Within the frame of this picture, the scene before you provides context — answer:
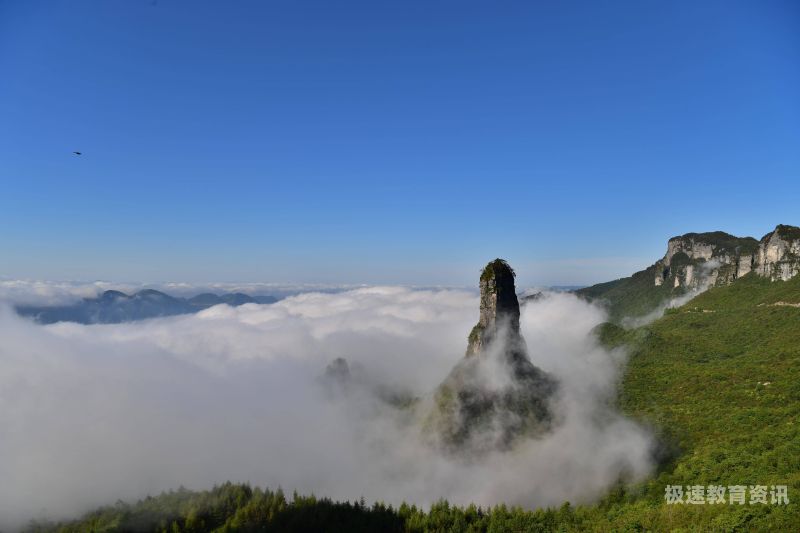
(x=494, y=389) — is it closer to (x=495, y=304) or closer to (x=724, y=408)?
(x=495, y=304)

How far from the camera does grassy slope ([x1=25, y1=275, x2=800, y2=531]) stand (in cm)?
6975

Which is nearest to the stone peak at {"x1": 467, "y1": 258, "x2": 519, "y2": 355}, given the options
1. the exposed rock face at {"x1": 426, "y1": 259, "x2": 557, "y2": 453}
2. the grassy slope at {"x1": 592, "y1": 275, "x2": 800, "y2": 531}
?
the exposed rock face at {"x1": 426, "y1": 259, "x2": 557, "y2": 453}

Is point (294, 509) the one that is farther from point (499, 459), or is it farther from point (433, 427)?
point (499, 459)

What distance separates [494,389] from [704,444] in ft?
248

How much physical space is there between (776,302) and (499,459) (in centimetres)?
15880

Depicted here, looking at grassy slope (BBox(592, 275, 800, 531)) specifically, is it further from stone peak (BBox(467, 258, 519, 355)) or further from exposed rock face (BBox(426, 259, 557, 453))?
stone peak (BBox(467, 258, 519, 355))

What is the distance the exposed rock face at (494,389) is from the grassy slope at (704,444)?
3536 centimetres

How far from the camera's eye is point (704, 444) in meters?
98.9

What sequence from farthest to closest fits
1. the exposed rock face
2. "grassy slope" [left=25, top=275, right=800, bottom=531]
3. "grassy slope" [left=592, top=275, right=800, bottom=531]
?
the exposed rock face → "grassy slope" [left=25, top=275, right=800, bottom=531] → "grassy slope" [left=592, top=275, right=800, bottom=531]

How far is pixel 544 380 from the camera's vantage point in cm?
17812

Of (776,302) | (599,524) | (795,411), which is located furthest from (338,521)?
(776,302)

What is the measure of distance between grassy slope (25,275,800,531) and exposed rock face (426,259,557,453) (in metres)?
35.4

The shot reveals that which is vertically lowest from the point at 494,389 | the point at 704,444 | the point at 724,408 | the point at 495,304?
the point at 494,389

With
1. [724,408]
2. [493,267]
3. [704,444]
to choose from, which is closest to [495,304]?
[493,267]
